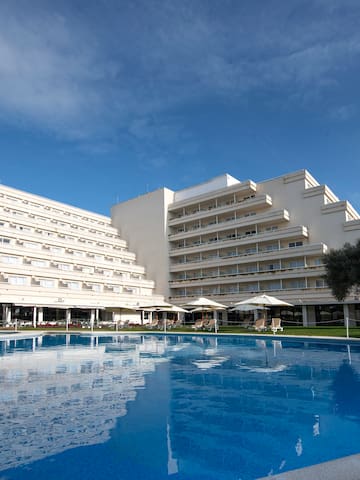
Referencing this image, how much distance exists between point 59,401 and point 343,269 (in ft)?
88.3

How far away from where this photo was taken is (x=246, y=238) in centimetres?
4675

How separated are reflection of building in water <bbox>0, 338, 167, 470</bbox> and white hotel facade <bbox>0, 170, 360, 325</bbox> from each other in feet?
80.1

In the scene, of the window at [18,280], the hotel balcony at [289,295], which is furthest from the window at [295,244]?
the window at [18,280]

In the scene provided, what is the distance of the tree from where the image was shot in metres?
28.8

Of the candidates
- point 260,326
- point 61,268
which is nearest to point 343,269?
point 260,326

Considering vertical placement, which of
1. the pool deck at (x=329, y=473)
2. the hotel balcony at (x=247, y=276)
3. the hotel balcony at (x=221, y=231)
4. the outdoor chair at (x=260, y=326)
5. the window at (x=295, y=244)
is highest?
the hotel balcony at (x=221, y=231)

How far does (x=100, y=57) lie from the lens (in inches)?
709

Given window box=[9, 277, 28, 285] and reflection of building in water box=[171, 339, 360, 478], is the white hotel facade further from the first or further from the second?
reflection of building in water box=[171, 339, 360, 478]

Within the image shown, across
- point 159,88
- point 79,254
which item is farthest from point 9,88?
point 79,254

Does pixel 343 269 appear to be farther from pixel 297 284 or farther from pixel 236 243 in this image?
pixel 236 243

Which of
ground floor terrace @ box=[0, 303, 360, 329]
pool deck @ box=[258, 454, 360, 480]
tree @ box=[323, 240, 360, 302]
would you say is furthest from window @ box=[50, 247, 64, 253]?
pool deck @ box=[258, 454, 360, 480]

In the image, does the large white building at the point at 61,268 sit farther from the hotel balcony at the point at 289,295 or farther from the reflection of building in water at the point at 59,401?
the reflection of building in water at the point at 59,401

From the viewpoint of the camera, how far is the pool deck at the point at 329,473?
3234 millimetres

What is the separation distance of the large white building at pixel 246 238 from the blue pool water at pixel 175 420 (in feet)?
91.1
